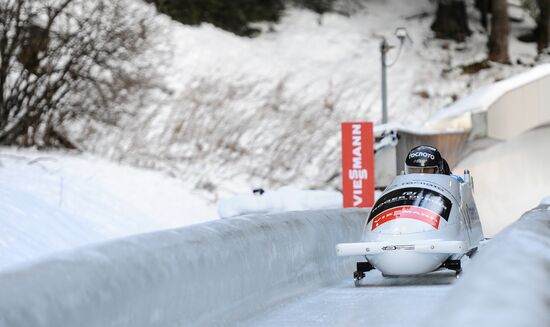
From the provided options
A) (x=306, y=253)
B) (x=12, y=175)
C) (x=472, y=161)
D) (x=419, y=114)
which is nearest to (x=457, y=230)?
(x=306, y=253)

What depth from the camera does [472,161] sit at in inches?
923

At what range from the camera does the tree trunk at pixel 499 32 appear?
30.3 meters

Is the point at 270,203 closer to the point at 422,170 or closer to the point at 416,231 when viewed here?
the point at 422,170

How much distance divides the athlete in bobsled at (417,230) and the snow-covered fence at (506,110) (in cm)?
1361

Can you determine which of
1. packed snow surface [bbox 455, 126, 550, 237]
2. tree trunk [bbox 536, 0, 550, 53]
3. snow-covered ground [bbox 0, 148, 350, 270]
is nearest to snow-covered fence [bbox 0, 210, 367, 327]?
snow-covered ground [bbox 0, 148, 350, 270]

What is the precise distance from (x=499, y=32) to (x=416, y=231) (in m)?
24.4

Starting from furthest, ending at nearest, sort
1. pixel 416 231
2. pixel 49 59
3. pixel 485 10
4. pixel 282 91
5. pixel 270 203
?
pixel 485 10
pixel 282 91
pixel 49 59
pixel 270 203
pixel 416 231

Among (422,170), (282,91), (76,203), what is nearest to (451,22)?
(282,91)

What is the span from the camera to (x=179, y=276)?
5035mm

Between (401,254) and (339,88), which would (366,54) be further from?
(401,254)

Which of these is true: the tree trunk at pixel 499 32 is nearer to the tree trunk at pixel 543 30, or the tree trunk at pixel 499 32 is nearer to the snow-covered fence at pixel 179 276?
the tree trunk at pixel 543 30

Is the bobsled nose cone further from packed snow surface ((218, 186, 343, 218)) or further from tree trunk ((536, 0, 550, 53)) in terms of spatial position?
tree trunk ((536, 0, 550, 53))

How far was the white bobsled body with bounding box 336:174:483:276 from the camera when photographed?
704cm

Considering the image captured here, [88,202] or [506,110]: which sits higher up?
[506,110]
